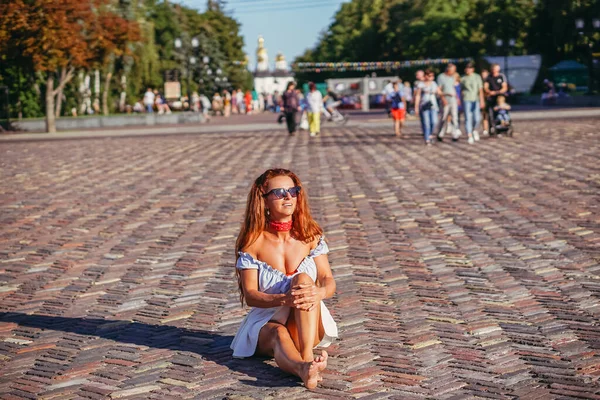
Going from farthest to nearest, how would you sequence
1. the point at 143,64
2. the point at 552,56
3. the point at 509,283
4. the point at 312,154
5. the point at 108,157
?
1. the point at 552,56
2. the point at 143,64
3. the point at 108,157
4. the point at 312,154
5. the point at 509,283

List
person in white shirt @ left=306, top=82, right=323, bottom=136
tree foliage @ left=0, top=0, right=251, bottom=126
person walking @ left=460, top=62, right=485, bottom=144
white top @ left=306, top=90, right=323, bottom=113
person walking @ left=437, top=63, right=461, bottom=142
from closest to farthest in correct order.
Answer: person walking @ left=460, top=62, right=485, bottom=144 → person walking @ left=437, top=63, right=461, bottom=142 → person in white shirt @ left=306, top=82, right=323, bottom=136 → white top @ left=306, top=90, right=323, bottom=113 → tree foliage @ left=0, top=0, right=251, bottom=126

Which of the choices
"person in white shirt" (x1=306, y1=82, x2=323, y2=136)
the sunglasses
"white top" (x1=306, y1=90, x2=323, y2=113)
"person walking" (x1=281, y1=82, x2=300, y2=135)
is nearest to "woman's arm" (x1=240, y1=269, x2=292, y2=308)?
the sunglasses

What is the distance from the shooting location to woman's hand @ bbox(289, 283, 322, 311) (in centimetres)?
464

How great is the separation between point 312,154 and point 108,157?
14.8 feet

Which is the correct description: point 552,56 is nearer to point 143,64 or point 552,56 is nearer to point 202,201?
point 143,64

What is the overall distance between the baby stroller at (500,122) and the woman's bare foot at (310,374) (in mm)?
17503

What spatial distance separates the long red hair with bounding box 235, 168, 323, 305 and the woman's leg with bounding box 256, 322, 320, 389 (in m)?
0.29

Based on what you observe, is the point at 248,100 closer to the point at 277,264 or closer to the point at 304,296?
the point at 277,264

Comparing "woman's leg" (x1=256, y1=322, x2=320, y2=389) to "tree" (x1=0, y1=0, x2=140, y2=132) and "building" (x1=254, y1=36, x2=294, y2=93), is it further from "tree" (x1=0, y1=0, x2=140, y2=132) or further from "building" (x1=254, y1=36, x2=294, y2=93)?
"building" (x1=254, y1=36, x2=294, y2=93)

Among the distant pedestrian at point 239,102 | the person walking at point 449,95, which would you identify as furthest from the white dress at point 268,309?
the distant pedestrian at point 239,102

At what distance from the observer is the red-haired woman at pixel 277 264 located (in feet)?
16.1

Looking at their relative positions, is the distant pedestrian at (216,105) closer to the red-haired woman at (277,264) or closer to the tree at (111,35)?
the tree at (111,35)

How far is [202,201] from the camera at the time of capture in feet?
39.6

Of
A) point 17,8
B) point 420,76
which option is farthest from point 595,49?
A: point 420,76
